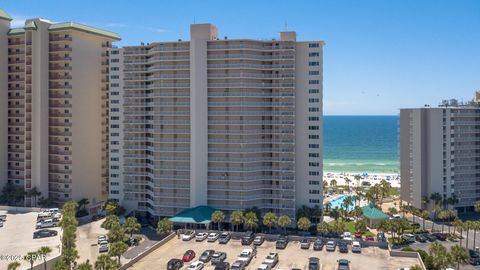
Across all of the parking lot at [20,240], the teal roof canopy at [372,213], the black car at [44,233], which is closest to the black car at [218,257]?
the parking lot at [20,240]

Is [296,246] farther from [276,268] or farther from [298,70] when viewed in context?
[298,70]

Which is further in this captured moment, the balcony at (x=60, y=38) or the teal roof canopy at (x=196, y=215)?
the balcony at (x=60, y=38)

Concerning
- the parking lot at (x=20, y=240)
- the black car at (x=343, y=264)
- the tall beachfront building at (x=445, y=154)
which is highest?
the tall beachfront building at (x=445, y=154)

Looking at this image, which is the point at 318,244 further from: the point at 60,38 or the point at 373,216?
the point at 60,38

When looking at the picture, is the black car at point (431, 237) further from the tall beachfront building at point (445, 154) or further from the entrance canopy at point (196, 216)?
the entrance canopy at point (196, 216)

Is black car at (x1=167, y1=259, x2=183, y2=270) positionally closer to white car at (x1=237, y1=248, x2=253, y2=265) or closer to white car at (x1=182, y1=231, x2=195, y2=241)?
white car at (x1=237, y1=248, x2=253, y2=265)

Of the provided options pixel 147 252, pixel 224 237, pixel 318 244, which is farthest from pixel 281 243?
pixel 147 252

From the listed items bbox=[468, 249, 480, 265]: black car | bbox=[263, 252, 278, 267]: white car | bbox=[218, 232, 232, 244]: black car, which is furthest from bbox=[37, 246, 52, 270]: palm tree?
bbox=[468, 249, 480, 265]: black car
